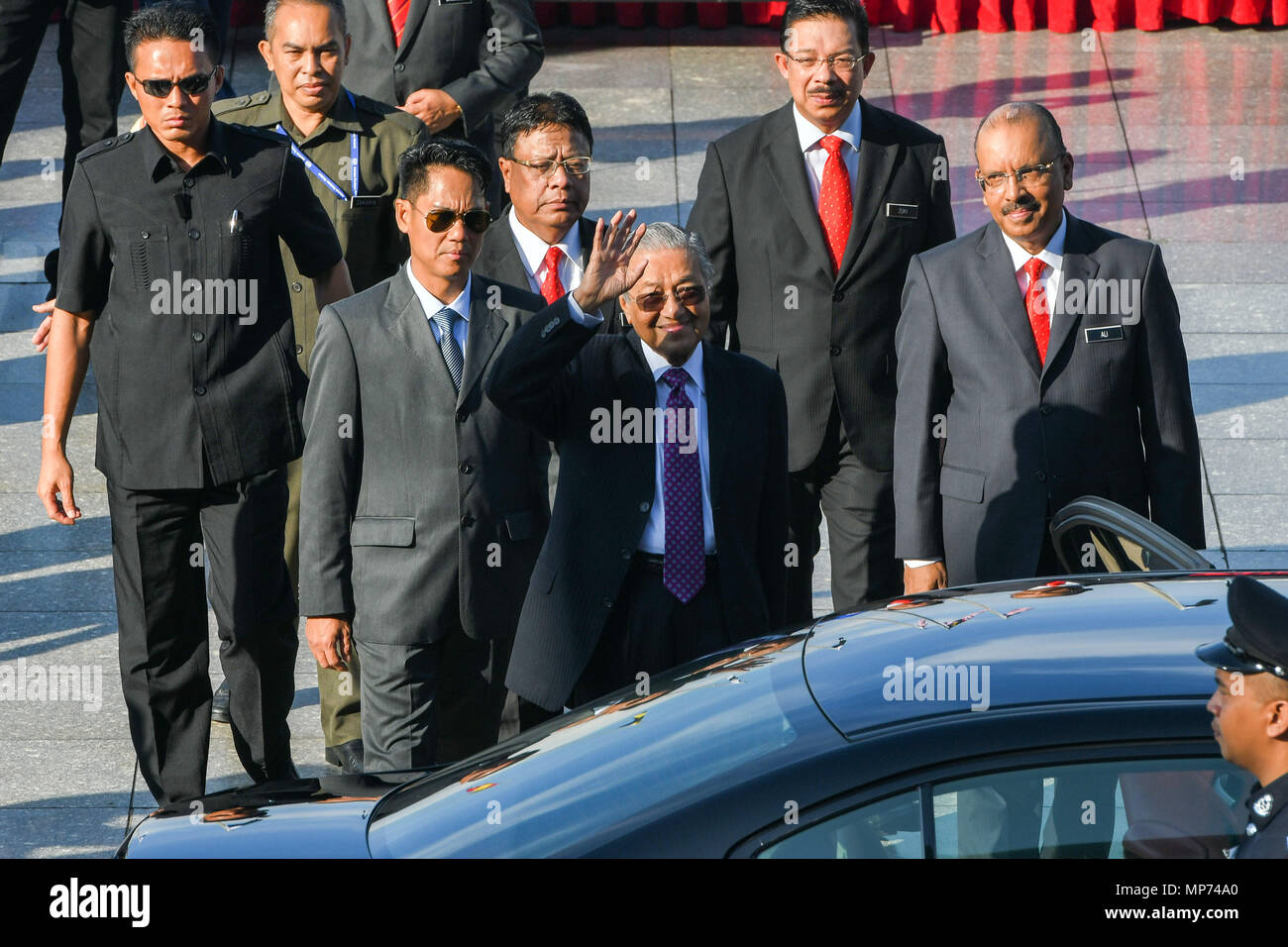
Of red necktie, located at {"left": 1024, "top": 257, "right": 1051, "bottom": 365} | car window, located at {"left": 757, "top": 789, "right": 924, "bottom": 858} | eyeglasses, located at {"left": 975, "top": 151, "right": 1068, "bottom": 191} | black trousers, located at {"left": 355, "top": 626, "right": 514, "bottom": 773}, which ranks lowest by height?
black trousers, located at {"left": 355, "top": 626, "right": 514, "bottom": 773}

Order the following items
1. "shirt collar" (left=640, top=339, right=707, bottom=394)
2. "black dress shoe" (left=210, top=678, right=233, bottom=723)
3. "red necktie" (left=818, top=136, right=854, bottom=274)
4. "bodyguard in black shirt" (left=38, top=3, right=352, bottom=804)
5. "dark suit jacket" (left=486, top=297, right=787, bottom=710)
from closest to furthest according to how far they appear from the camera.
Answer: "dark suit jacket" (left=486, top=297, right=787, bottom=710), "shirt collar" (left=640, top=339, right=707, bottom=394), "bodyguard in black shirt" (left=38, top=3, right=352, bottom=804), "red necktie" (left=818, top=136, right=854, bottom=274), "black dress shoe" (left=210, top=678, right=233, bottom=723)

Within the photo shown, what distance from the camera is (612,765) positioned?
3367 millimetres

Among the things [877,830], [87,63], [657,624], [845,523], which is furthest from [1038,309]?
[87,63]

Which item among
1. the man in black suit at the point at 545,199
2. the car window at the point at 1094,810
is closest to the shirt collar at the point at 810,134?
the man in black suit at the point at 545,199

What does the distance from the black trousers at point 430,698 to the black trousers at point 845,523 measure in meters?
1.18

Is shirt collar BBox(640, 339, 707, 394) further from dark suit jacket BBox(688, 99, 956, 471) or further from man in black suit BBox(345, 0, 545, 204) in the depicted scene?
man in black suit BBox(345, 0, 545, 204)

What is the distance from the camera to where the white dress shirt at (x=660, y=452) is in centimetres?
492

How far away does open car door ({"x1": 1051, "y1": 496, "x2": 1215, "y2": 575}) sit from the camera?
419cm

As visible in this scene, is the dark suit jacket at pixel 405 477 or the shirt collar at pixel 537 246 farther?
the shirt collar at pixel 537 246

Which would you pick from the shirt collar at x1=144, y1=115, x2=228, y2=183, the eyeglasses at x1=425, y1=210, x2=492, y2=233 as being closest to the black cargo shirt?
the shirt collar at x1=144, y1=115, x2=228, y2=183

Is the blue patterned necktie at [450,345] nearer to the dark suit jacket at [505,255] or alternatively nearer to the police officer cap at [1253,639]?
the dark suit jacket at [505,255]

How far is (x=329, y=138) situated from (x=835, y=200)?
1777mm

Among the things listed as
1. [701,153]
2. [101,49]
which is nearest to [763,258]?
[101,49]
